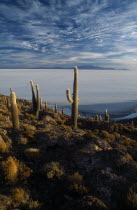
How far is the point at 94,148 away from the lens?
9320 millimetres

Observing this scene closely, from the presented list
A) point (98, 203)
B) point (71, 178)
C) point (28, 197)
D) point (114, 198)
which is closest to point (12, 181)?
point (28, 197)

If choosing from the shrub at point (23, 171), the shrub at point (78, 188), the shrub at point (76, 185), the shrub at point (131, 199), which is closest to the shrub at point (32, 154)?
the shrub at point (23, 171)

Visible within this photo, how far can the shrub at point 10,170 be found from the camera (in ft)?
20.6

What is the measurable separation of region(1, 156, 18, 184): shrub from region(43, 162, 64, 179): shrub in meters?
1.26

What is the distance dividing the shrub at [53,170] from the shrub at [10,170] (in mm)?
1258

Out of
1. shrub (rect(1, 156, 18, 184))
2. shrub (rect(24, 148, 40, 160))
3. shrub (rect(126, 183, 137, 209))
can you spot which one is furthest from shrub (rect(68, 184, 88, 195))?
shrub (rect(24, 148, 40, 160))

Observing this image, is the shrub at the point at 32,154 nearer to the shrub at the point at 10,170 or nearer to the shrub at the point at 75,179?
the shrub at the point at 10,170

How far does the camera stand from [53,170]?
23.3 feet

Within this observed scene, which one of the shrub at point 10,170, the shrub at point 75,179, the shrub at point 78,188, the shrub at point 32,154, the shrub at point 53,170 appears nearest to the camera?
the shrub at point 78,188

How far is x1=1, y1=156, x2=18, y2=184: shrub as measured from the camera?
628 cm

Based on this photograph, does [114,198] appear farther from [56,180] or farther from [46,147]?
[46,147]

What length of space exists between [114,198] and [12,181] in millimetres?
3874

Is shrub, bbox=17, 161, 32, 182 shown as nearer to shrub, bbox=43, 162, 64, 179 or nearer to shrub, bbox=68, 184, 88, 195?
shrub, bbox=43, 162, 64, 179

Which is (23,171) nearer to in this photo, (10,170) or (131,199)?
(10,170)
